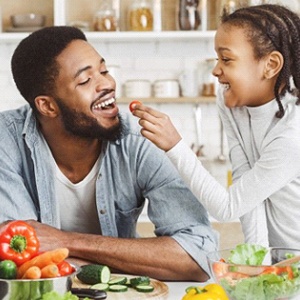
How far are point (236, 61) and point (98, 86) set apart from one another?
0.43 meters

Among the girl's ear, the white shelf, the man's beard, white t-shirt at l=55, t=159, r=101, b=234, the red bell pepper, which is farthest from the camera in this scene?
the white shelf

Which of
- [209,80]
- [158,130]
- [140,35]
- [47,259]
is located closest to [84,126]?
[158,130]

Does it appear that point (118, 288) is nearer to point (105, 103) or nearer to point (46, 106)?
point (105, 103)

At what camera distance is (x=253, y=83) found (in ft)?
6.95

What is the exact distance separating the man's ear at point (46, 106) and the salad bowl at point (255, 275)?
3.29 ft

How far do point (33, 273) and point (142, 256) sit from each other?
1.81 feet

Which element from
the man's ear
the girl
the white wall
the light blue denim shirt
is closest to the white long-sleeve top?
the girl

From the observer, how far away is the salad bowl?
140 centimetres

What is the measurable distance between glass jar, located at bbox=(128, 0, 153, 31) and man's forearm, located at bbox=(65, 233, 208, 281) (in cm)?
233

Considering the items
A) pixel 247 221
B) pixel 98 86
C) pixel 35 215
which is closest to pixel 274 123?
pixel 247 221

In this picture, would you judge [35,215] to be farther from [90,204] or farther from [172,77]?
[172,77]

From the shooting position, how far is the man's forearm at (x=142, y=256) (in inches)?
80.9

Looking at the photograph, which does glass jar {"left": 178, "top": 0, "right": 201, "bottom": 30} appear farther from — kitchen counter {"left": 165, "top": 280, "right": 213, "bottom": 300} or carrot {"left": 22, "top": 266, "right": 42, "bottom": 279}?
carrot {"left": 22, "top": 266, "right": 42, "bottom": 279}

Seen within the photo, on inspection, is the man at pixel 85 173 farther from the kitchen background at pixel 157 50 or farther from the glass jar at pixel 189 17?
the glass jar at pixel 189 17
